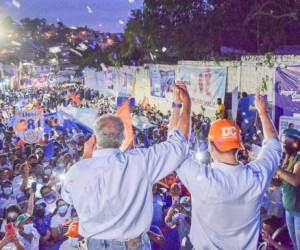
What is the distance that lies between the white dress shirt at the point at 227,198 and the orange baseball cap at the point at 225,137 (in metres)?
0.12

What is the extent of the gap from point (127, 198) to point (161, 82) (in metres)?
19.3

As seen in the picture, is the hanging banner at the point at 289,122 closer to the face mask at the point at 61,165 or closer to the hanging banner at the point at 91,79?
the face mask at the point at 61,165

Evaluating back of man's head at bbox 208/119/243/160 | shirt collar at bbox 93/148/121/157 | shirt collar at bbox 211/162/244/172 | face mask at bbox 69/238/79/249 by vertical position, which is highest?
back of man's head at bbox 208/119/243/160

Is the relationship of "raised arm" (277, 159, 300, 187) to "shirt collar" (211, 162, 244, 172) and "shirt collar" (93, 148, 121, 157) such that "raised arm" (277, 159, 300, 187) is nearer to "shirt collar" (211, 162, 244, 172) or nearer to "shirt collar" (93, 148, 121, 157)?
"shirt collar" (211, 162, 244, 172)

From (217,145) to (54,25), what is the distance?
89.1 metres

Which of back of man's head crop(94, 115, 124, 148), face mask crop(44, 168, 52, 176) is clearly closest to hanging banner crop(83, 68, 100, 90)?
face mask crop(44, 168, 52, 176)

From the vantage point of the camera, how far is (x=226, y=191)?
275cm

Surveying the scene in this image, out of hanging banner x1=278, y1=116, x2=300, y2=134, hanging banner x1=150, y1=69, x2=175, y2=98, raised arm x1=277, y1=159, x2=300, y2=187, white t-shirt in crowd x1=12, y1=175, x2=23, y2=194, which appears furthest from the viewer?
hanging banner x1=150, y1=69, x2=175, y2=98

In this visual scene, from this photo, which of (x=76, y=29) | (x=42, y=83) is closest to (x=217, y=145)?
(x=42, y=83)

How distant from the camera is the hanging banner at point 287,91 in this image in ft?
35.9

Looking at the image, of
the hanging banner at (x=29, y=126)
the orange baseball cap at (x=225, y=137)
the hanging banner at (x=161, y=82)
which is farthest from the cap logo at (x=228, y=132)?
the hanging banner at (x=161, y=82)

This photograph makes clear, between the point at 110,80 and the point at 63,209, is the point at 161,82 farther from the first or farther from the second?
the point at 63,209

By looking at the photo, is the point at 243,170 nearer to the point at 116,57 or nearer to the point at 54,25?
the point at 116,57

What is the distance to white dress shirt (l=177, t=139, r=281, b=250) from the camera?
9.01 feet
